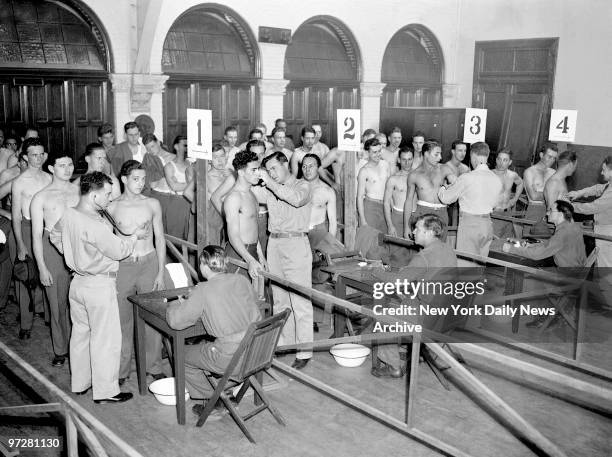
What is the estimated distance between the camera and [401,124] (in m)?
15.1

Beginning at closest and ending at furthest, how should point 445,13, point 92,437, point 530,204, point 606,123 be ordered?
point 92,437, point 530,204, point 606,123, point 445,13

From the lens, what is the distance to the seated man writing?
488 centimetres

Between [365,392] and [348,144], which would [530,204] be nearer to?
[348,144]

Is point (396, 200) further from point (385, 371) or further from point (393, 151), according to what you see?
point (385, 371)

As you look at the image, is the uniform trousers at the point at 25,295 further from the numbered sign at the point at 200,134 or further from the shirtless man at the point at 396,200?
the shirtless man at the point at 396,200

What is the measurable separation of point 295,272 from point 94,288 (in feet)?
6.32

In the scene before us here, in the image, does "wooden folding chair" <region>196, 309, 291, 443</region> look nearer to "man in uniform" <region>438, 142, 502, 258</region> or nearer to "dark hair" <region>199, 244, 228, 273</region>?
"dark hair" <region>199, 244, 228, 273</region>

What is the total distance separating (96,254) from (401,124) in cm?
1088

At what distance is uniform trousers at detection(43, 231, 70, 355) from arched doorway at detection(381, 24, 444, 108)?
1140cm

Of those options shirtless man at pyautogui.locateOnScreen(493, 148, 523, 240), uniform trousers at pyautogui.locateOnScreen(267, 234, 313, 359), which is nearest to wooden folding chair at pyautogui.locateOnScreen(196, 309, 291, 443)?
uniform trousers at pyautogui.locateOnScreen(267, 234, 313, 359)

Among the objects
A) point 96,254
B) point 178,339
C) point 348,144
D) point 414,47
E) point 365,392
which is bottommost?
point 365,392

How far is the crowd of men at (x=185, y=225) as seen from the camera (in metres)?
5.41

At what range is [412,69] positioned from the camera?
16922 millimetres

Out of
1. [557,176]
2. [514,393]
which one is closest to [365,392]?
[514,393]
